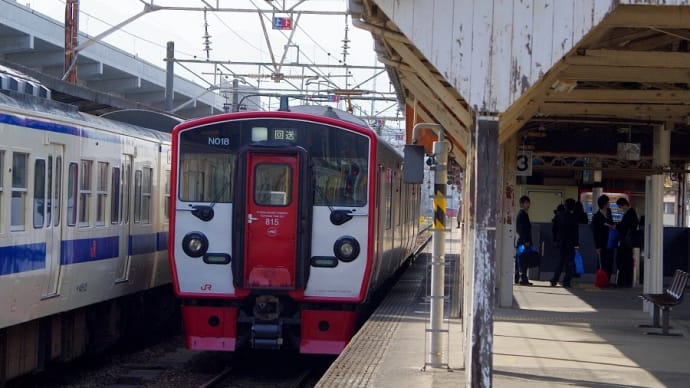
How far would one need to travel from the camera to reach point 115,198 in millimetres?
13039

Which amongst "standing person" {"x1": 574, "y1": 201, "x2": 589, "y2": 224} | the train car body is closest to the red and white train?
the train car body

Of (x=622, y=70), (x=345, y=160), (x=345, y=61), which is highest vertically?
(x=345, y=61)

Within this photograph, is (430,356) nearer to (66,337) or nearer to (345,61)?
(66,337)

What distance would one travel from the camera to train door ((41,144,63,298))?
10.6m

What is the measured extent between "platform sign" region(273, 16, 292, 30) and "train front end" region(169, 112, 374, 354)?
7.77m

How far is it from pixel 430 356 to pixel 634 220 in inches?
379

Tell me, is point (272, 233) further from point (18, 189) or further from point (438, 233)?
point (18, 189)

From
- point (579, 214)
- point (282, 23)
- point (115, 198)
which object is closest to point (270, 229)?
point (115, 198)

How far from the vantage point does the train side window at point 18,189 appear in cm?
970

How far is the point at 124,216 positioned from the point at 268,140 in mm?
2403

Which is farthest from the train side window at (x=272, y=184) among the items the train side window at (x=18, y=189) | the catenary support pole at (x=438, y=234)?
the train side window at (x=18, y=189)

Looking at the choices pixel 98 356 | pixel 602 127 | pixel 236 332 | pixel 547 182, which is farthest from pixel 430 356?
pixel 547 182

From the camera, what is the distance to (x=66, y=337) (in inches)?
481

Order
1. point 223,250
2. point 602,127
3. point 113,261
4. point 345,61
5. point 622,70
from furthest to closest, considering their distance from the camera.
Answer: point 345,61
point 602,127
point 113,261
point 223,250
point 622,70
